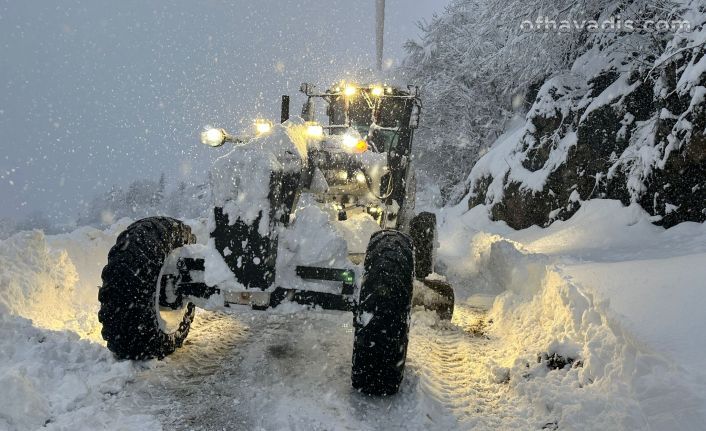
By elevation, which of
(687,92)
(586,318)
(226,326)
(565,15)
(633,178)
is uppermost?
(565,15)

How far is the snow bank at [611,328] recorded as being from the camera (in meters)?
2.79

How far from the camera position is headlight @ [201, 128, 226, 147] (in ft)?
13.6

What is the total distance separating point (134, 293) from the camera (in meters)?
3.84

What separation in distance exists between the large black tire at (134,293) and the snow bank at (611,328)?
117 inches

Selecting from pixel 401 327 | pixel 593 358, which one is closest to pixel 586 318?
pixel 593 358

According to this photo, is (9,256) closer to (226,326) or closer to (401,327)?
(226,326)

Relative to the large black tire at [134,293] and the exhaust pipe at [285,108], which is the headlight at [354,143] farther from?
the large black tire at [134,293]

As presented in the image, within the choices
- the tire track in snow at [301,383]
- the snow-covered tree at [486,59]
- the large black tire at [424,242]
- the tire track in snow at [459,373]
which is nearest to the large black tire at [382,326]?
the tire track in snow at [301,383]

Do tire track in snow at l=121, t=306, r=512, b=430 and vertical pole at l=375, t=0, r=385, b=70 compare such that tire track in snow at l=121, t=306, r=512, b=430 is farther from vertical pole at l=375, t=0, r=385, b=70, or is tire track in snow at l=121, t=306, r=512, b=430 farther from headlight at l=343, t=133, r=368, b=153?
vertical pole at l=375, t=0, r=385, b=70

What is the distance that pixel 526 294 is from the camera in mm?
6289

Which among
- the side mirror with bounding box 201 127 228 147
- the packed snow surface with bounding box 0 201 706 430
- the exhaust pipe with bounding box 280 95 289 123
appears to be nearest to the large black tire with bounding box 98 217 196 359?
the packed snow surface with bounding box 0 201 706 430

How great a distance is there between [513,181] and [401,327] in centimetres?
1031

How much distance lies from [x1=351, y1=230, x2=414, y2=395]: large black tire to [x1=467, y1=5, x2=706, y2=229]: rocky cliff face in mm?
4572

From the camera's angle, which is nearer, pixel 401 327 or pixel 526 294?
pixel 401 327
